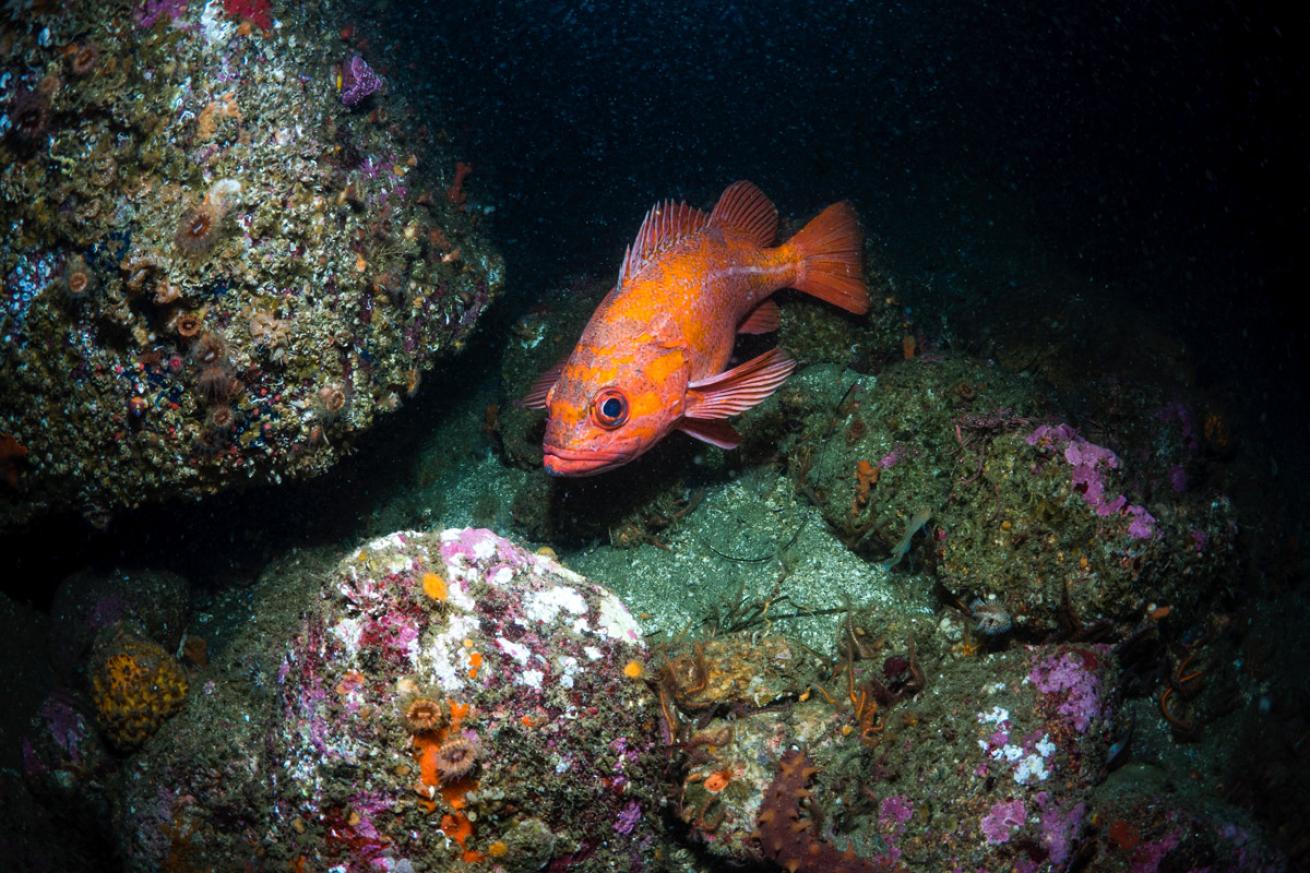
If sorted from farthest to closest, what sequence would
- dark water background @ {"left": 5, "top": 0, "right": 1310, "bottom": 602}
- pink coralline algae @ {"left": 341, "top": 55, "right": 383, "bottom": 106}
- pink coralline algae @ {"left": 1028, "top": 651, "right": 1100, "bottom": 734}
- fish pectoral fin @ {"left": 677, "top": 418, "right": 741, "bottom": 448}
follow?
dark water background @ {"left": 5, "top": 0, "right": 1310, "bottom": 602}, pink coralline algae @ {"left": 341, "top": 55, "right": 383, "bottom": 106}, fish pectoral fin @ {"left": 677, "top": 418, "right": 741, "bottom": 448}, pink coralline algae @ {"left": 1028, "top": 651, "right": 1100, "bottom": 734}

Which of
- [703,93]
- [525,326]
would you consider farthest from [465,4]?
[525,326]

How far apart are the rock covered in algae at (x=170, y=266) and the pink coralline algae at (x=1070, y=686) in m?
4.50

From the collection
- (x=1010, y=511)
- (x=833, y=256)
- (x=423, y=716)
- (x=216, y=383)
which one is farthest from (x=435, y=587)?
(x=833, y=256)

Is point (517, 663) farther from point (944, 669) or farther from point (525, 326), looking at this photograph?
point (525, 326)

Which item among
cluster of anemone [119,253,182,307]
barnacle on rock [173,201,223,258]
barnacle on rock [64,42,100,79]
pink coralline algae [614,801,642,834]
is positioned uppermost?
barnacle on rock [64,42,100,79]

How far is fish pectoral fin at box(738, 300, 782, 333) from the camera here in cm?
561

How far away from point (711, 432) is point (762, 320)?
1.44 m

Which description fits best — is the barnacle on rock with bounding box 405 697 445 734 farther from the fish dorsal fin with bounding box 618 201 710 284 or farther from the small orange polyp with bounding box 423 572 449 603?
the fish dorsal fin with bounding box 618 201 710 284

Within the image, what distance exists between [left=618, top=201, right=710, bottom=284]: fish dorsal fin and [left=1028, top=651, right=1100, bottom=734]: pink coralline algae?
11.8 ft

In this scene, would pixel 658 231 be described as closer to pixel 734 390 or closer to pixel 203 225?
pixel 734 390

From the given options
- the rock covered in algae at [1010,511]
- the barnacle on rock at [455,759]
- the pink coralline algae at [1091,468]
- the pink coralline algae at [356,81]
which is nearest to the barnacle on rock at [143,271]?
the pink coralline algae at [356,81]

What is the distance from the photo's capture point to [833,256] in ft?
18.6

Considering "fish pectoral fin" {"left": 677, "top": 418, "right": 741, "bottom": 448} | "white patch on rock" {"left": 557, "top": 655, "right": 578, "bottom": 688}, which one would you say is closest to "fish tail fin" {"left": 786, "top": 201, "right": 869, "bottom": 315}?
"fish pectoral fin" {"left": 677, "top": 418, "right": 741, "bottom": 448}

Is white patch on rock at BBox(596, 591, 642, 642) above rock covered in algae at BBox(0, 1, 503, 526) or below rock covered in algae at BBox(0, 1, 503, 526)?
below
